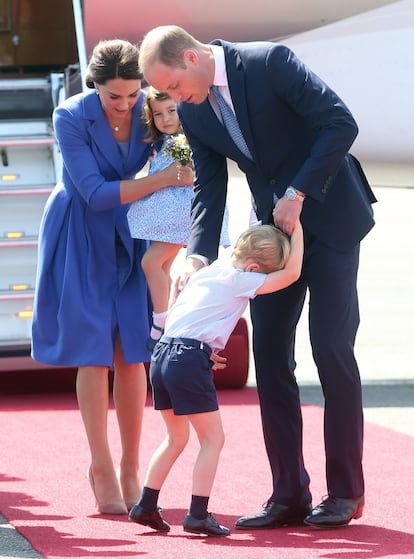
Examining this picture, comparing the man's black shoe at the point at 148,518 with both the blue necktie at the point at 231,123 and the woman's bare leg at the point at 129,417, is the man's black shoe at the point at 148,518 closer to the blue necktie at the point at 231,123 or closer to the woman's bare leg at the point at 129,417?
the woman's bare leg at the point at 129,417

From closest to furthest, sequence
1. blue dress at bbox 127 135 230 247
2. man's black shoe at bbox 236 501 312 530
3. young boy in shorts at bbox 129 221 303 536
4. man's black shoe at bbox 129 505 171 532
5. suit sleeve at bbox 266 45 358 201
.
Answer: suit sleeve at bbox 266 45 358 201, young boy in shorts at bbox 129 221 303 536, man's black shoe at bbox 129 505 171 532, man's black shoe at bbox 236 501 312 530, blue dress at bbox 127 135 230 247

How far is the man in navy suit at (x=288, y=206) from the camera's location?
4.08 m

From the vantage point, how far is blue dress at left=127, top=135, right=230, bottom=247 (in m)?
4.84

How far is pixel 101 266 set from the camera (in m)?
4.87

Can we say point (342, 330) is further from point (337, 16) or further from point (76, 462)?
point (337, 16)

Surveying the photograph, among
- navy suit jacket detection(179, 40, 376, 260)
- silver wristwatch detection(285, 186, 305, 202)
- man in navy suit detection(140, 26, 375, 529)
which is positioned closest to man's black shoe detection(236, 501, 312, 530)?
man in navy suit detection(140, 26, 375, 529)

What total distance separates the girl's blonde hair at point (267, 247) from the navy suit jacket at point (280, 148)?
146 mm

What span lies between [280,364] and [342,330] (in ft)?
0.90

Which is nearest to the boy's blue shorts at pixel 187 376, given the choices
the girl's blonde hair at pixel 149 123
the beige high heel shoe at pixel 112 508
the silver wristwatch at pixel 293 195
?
the silver wristwatch at pixel 293 195

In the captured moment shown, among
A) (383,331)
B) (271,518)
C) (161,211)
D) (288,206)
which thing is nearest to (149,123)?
(161,211)

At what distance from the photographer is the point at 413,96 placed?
2170cm

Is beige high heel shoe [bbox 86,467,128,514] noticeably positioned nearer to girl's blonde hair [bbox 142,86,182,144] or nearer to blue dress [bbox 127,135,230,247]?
blue dress [bbox 127,135,230,247]

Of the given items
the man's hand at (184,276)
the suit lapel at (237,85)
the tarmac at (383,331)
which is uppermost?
the suit lapel at (237,85)

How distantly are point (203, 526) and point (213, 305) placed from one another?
652 mm
